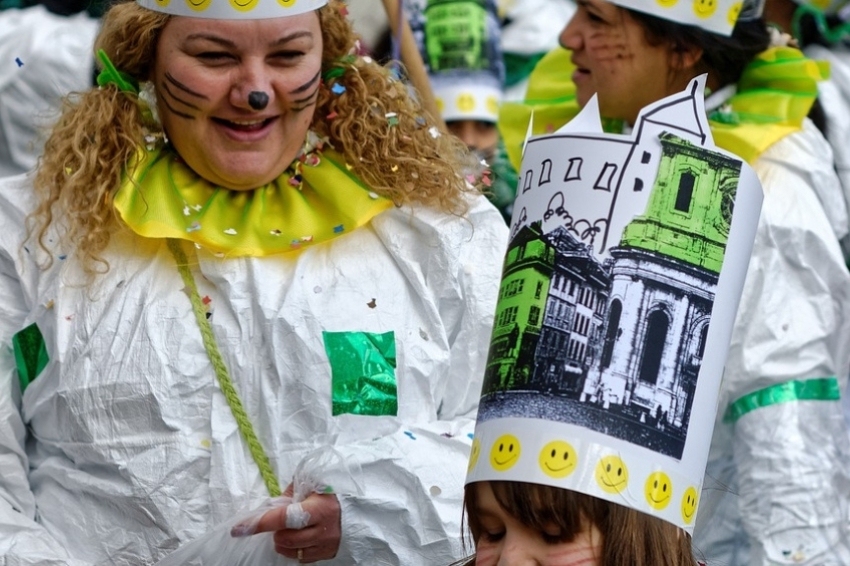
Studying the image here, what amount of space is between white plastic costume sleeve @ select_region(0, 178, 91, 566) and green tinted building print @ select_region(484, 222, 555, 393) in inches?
43.1

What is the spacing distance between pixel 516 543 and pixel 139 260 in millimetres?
1198

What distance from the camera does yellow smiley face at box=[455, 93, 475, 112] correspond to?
5254 millimetres

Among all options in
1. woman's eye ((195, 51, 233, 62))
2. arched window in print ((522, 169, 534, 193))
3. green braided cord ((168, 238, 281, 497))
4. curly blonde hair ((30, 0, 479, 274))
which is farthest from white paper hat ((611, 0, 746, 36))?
arched window in print ((522, 169, 534, 193))

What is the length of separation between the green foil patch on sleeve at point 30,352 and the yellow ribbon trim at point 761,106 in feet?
5.31

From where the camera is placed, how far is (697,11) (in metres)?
4.00

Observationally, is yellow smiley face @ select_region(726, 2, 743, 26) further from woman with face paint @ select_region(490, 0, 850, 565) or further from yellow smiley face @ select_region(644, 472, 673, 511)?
yellow smiley face @ select_region(644, 472, 673, 511)

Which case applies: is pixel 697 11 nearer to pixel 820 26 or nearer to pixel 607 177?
pixel 820 26

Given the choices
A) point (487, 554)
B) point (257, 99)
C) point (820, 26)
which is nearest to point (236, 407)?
point (257, 99)

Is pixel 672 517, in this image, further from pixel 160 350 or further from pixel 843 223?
pixel 843 223

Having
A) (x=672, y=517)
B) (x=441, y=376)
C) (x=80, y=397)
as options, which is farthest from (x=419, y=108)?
(x=672, y=517)

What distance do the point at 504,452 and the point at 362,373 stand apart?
2.70 ft

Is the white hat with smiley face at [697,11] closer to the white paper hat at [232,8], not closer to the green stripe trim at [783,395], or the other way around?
the green stripe trim at [783,395]

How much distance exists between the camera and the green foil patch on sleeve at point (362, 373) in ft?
10.6

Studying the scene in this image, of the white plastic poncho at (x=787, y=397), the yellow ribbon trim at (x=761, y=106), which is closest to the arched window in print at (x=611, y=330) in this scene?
the white plastic poncho at (x=787, y=397)
